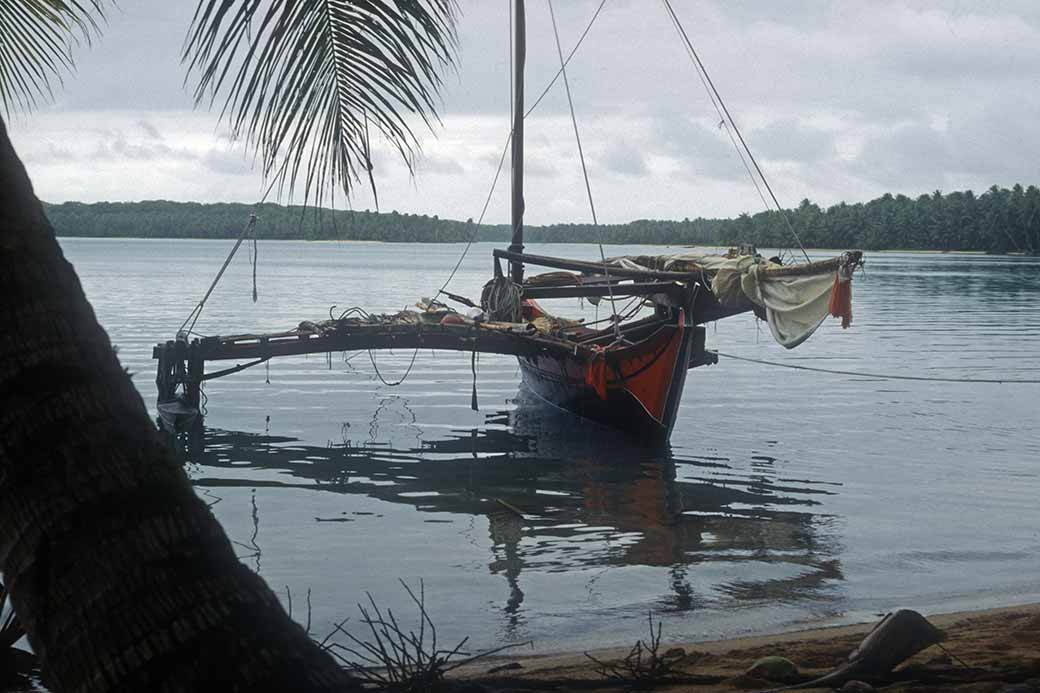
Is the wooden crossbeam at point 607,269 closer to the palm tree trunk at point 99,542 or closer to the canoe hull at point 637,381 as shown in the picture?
the canoe hull at point 637,381

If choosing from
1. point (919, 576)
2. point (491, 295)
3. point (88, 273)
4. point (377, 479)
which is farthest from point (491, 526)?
point (88, 273)

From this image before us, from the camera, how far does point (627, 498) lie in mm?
12891

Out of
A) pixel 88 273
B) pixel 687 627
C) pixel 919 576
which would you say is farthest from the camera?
pixel 88 273

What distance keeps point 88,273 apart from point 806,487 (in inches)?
2893

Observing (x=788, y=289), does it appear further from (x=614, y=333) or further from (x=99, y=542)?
(x=99, y=542)

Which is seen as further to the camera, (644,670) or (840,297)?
(840,297)

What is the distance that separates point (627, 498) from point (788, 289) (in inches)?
142

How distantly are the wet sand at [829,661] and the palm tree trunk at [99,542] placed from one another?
3418mm

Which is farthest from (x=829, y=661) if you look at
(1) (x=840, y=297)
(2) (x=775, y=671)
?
(1) (x=840, y=297)

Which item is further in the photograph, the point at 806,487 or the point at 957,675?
the point at 806,487

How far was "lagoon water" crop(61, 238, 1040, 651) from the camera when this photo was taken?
8727mm

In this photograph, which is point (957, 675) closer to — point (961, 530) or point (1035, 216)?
point (961, 530)

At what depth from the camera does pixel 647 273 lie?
15.8 m

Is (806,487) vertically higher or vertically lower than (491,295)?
lower
